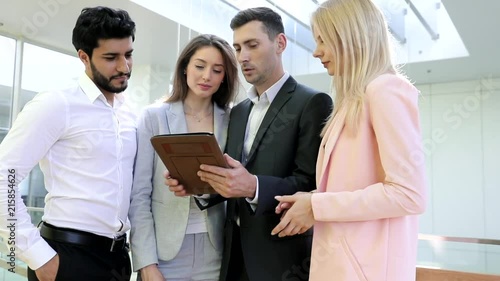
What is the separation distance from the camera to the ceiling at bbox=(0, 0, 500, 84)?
18.3 ft

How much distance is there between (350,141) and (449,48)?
22.3 feet

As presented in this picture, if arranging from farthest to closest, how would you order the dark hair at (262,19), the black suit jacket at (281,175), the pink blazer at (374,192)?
1. the dark hair at (262,19)
2. the black suit jacket at (281,175)
3. the pink blazer at (374,192)

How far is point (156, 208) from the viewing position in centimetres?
173

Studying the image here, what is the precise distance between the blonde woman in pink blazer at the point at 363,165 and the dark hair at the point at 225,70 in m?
0.59

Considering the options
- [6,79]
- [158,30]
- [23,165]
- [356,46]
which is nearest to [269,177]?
[356,46]

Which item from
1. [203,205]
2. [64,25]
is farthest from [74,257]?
[64,25]

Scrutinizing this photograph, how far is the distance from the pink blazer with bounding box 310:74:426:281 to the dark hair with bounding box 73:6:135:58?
3.15 ft

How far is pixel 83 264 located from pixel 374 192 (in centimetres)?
105

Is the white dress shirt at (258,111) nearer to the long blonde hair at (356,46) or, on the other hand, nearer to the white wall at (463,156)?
the long blonde hair at (356,46)

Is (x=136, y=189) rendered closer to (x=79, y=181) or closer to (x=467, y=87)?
(x=79, y=181)

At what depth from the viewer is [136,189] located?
5.67ft

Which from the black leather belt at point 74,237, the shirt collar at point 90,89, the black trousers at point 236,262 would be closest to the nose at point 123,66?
the shirt collar at point 90,89

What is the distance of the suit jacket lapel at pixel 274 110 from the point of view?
64.0 inches

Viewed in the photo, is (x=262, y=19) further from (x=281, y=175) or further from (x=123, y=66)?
(x=281, y=175)
